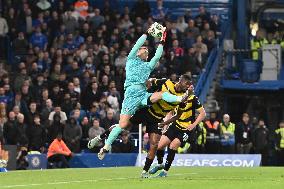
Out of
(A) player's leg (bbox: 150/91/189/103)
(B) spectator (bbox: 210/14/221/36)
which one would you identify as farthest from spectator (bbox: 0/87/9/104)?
(A) player's leg (bbox: 150/91/189/103)

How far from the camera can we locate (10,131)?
104ft

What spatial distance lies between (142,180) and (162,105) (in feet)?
6.08

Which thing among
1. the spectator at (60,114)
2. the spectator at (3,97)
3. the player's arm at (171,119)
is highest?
the player's arm at (171,119)

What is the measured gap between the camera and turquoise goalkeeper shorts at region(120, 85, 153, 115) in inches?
821

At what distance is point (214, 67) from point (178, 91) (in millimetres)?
15997

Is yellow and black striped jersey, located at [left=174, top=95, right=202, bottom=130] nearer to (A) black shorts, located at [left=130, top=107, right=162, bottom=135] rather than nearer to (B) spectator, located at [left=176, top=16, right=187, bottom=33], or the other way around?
(A) black shorts, located at [left=130, top=107, right=162, bottom=135]

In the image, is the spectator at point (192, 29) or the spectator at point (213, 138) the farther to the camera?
the spectator at point (192, 29)

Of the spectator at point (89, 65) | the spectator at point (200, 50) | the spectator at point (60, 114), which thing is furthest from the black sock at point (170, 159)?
the spectator at point (200, 50)

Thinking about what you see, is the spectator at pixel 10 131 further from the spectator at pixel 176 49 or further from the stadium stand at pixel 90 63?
the spectator at pixel 176 49

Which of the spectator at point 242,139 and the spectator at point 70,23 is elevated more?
the spectator at point 70,23

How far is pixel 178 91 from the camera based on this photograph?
2128 cm

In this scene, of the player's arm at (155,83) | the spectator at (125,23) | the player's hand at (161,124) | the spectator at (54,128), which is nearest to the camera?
the player's hand at (161,124)

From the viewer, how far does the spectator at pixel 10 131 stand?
3156 cm

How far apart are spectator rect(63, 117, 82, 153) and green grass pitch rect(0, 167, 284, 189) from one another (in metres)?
6.60
